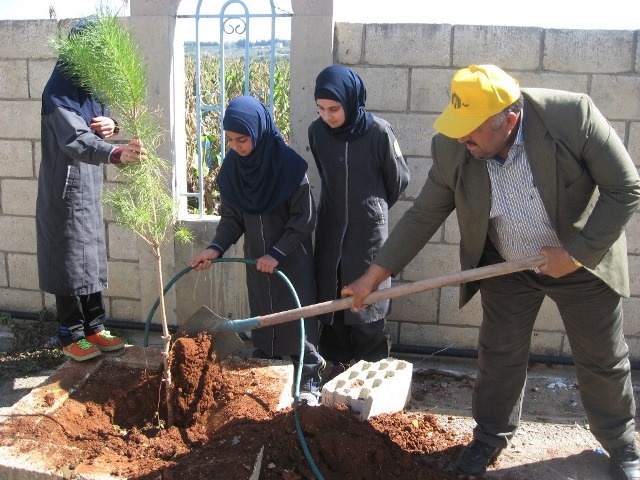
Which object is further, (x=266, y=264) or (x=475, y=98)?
(x=266, y=264)

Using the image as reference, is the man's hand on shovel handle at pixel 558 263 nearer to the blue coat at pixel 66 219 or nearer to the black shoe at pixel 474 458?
the black shoe at pixel 474 458

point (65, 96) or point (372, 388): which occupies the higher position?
point (65, 96)

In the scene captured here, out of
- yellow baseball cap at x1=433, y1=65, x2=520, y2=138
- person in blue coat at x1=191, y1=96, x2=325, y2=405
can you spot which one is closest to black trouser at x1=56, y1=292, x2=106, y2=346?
person in blue coat at x1=191, y1=96, x2=325, y2=405

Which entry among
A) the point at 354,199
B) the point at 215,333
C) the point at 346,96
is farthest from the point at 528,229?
the point at 215,333

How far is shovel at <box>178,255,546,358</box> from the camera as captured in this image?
109 inches

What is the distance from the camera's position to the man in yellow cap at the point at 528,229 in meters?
2.62

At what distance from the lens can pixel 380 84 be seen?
4.29 metres

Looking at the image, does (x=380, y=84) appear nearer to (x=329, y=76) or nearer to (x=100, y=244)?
(x=329, y=76)

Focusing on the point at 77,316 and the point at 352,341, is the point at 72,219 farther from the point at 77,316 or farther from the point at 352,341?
the point at 352,341

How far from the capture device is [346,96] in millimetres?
3727

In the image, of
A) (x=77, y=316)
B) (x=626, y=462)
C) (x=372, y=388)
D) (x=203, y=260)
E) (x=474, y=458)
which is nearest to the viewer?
(x=626, y=462)

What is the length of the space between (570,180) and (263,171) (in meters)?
1.61

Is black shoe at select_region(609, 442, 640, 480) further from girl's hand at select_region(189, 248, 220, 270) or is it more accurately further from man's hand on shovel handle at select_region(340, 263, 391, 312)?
girl's hand at select_region(189, 248, 220, 270)

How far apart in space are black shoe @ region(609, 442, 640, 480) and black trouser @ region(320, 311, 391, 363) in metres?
1.50
